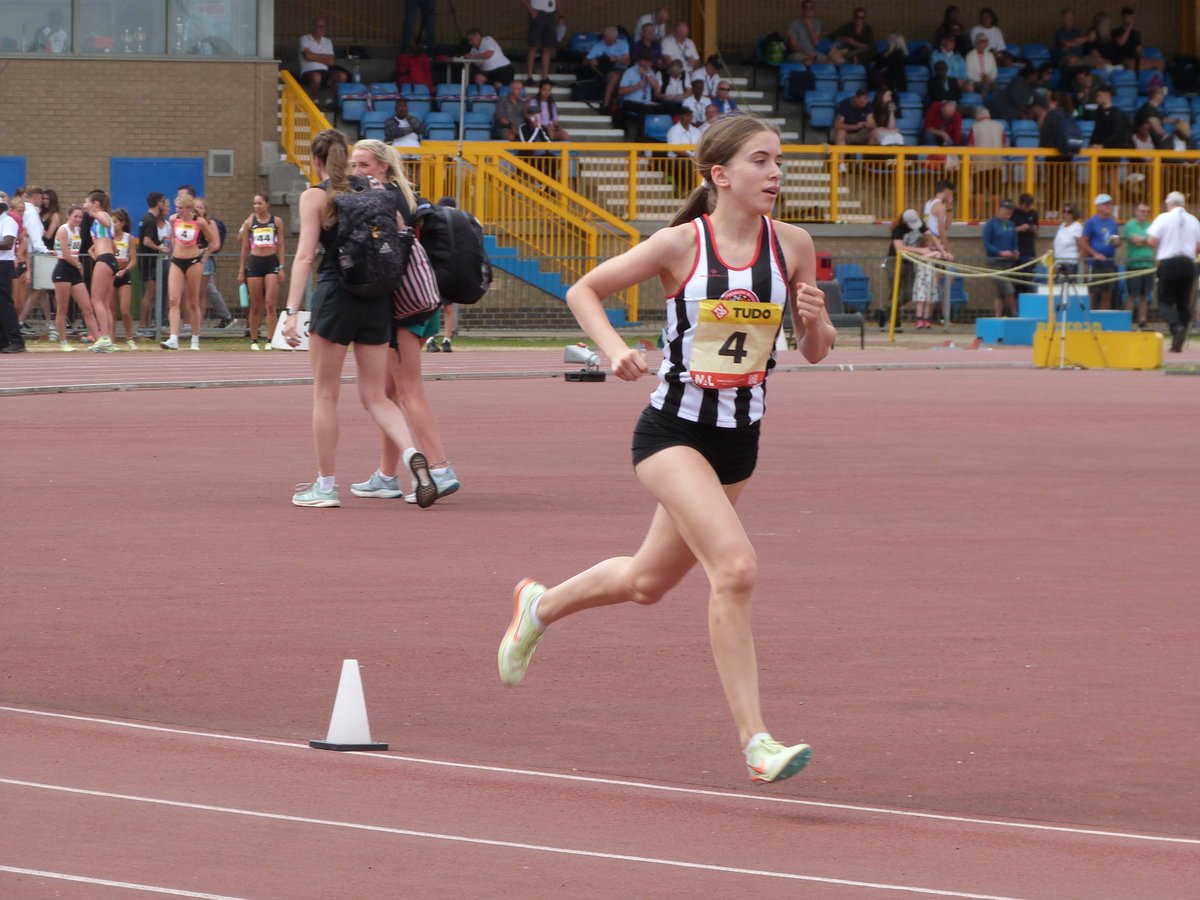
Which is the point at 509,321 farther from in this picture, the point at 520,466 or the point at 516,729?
the point at 516,729

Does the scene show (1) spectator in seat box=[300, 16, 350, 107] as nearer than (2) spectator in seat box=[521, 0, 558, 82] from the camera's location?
Yes

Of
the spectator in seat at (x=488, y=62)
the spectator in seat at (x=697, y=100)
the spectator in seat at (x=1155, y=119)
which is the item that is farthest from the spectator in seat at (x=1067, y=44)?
the spectator in seat at (x=488, y=62)

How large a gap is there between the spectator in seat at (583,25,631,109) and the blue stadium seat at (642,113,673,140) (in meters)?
1.12

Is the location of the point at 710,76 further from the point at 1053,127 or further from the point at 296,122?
the point at 296,122

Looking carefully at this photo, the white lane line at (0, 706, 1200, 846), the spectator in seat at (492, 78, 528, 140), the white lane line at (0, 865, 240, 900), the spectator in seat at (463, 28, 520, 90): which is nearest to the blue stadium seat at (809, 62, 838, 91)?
the spectator in seat at (463, 28, 520, 90)

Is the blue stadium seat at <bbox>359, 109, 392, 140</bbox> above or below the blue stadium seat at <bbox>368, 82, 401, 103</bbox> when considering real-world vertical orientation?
below

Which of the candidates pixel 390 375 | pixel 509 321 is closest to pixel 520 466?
pixel 390 375

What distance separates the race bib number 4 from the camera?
6.20 m

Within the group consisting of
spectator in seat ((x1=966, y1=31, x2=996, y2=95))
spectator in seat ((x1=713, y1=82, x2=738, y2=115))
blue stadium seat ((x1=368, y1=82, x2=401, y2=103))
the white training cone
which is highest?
spectator in seat ((x1=966, y1=31, x2=996, y2=95))

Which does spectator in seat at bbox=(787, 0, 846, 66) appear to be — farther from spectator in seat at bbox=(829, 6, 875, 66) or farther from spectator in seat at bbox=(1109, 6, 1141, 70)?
spectator in seat at bbox=(1109, 6, 1141, 70)

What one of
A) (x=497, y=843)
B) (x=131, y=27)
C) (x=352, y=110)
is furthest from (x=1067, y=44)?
(x=497, y=843)

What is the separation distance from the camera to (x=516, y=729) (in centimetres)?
664

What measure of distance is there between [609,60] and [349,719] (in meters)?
32.7

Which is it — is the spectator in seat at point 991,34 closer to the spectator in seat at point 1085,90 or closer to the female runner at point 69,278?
the spectator in seat at point 1085,90
